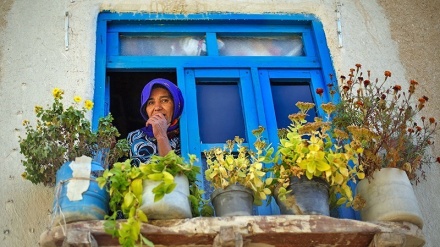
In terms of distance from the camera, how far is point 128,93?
6.79 meters

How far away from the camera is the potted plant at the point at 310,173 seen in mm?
4082

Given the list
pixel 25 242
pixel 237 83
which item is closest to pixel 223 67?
pixel 237 83

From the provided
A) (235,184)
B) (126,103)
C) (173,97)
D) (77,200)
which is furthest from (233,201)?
(126,103)

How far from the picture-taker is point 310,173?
4086mm

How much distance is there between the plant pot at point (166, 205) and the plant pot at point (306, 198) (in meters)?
0.52

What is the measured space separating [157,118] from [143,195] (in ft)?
2.91

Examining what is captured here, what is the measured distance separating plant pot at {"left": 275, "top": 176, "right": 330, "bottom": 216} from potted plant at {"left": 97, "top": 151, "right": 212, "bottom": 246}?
469mm

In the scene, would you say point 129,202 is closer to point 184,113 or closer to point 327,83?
point 184,113

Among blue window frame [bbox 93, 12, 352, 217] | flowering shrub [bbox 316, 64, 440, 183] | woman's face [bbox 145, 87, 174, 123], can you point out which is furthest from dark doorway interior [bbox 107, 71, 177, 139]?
flowering shrub [bbox 316, 64, 440, 183]

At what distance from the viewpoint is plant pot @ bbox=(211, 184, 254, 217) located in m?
4.00

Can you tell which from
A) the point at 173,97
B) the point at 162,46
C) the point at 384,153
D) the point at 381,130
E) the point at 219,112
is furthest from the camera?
the point at 162,46

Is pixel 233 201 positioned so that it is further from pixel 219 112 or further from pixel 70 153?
pixel 219 112

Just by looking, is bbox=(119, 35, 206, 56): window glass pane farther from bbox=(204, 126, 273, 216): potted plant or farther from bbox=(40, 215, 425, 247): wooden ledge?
bbox=(40, 215, 425, 247): wooden ledge

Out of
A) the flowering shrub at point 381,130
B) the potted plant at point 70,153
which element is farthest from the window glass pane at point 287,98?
the potted plant at point 70,153
